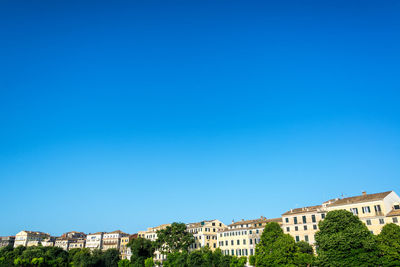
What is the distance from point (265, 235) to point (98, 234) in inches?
4202

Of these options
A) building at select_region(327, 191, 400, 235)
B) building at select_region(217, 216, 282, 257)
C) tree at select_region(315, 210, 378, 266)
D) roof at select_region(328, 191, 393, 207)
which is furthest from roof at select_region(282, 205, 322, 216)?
tree at select_region(315, 210, 378, 266)

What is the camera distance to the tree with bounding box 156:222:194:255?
103125 mm

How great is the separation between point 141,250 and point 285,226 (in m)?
54.6

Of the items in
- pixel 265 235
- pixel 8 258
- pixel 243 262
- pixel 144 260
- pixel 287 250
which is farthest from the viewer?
pixel 8 258

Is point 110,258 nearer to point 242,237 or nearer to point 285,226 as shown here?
point 242,237

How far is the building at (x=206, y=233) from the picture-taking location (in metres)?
109

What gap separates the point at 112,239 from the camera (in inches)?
5842

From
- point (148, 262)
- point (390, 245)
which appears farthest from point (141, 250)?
point (390, 245)

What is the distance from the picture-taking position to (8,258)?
130 m

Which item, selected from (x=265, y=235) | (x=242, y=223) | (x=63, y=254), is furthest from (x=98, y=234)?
(x=265, y=235)

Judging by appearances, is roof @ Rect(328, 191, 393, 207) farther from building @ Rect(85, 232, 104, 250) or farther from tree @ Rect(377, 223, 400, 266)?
building @ Rect(85, 232, 104, 250)

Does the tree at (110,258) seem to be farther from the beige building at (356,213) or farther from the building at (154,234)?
the beige building at (356,213)

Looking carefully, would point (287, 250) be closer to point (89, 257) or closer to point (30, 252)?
point (89, 257)

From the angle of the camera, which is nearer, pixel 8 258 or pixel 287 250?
pixel 287 250
